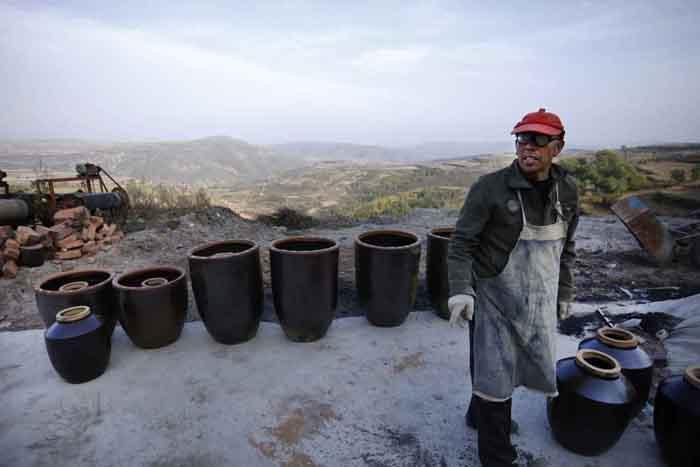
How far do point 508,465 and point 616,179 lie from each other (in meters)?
11.7

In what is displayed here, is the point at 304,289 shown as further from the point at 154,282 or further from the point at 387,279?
the point at 154,282

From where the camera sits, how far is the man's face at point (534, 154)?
166cm

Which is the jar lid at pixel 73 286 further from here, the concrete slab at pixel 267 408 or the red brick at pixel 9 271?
the red brick at pixel 9 271

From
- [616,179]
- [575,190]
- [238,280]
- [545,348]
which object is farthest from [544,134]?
[616,179]

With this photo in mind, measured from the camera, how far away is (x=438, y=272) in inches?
139

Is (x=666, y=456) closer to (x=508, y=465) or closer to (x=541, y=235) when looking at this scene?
(x=508, y=465)

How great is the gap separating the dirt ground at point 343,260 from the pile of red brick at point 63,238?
164 millimetres

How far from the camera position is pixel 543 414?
2371 mm

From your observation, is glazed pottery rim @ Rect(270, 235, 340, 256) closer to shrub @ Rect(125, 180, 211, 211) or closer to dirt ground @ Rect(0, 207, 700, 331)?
dirt ground @ Rect(0, 207, 700, 331)

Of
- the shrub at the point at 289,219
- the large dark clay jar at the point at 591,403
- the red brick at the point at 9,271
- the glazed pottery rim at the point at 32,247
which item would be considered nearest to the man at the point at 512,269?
the large dark clay jar at the point at 591,403

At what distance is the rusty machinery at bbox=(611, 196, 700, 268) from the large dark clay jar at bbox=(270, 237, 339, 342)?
519 centimetres

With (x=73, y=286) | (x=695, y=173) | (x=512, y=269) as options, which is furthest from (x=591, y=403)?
(x=695, y=173)

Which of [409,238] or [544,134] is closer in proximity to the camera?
[544,134]

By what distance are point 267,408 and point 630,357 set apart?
219 centimetres
